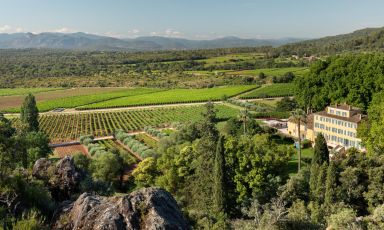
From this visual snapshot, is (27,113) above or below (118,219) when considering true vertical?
below

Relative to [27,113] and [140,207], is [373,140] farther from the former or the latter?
[27,113]

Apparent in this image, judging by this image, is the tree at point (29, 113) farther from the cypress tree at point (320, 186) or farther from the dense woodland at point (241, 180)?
the cypress tree at point (320, 186)

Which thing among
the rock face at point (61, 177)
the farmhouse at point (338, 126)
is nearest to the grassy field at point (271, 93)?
the farmhouse at point (338, 126)

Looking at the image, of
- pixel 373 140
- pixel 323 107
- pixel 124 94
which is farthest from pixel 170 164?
pixel 124 94

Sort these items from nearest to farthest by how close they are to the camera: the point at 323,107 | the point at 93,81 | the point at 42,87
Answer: the point at 323,107 < the point at 42,87 < the point at 93,81

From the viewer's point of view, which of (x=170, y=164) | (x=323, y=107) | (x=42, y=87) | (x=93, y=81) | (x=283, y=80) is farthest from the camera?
(x=93, y=81)

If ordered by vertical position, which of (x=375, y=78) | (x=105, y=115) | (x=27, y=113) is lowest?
(x=105, y=115)

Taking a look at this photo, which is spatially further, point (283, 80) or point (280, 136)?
point (283, 80)
